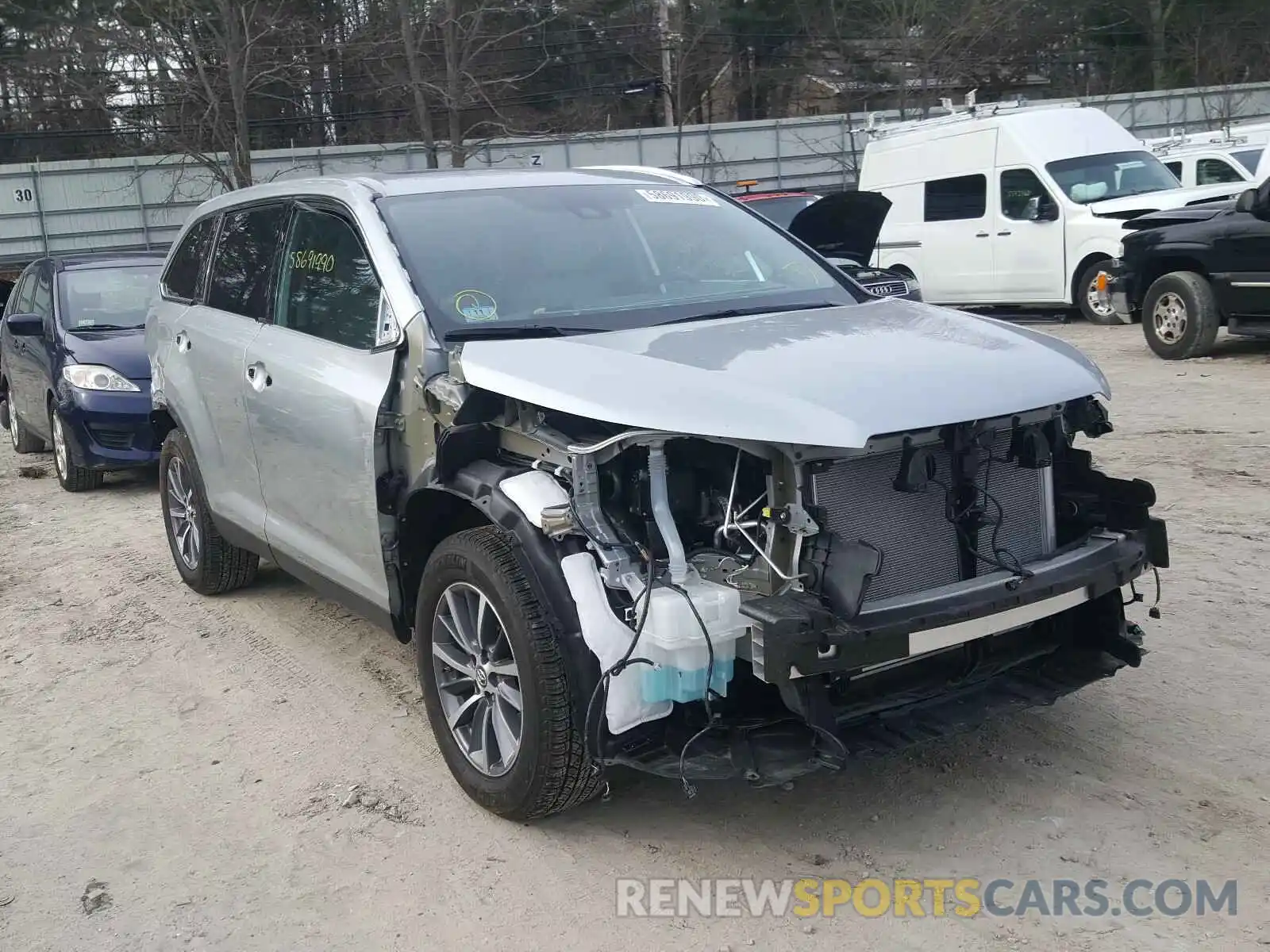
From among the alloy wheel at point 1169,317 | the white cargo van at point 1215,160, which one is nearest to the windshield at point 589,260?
the alloy wheel at point 1169,317

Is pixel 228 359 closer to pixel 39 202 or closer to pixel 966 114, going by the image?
pixel 966 114

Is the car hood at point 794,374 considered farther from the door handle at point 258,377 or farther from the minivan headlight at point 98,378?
the minivan headlight at point 98,378

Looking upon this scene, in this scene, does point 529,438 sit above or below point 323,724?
above

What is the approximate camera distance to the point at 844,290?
15.3 feet

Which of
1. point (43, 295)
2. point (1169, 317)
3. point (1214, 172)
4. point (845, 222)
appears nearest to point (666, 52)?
point (1214, 172)

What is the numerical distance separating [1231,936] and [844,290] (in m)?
2.55

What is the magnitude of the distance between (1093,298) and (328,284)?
38.4ft

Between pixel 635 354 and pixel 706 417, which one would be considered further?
pixel 635 354

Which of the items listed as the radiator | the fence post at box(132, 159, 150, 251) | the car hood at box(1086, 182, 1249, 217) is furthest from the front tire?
the fence post at box(132, 159, 150, 251)

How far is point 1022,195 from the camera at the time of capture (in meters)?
14.8

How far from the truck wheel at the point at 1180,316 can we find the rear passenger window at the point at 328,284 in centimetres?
860

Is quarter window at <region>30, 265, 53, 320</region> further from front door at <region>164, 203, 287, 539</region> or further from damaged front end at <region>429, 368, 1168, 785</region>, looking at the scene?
damaged front end at <region>429, 368, 1168, 785</region>

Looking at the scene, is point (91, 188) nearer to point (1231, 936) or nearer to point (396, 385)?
point (396, 385)

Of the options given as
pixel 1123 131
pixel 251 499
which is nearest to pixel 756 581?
pixel 251 499
